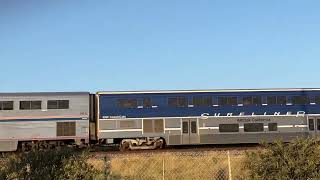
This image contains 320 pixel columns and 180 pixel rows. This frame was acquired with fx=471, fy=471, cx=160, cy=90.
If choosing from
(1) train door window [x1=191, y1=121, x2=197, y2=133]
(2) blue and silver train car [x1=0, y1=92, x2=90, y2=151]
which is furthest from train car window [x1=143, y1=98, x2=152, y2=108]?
(2) blue and silver train car [x1=0, y1=92, x2=90, y2=151]

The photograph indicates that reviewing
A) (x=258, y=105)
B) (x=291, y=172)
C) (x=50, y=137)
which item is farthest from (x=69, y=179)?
(x=258, y=105)

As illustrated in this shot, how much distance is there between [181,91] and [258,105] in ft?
17.6

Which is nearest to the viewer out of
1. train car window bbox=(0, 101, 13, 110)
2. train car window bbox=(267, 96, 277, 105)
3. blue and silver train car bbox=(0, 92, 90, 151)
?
blue and silver train car bbox=(0, 92, 90, 151)

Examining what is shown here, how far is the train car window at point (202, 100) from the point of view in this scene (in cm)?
3155

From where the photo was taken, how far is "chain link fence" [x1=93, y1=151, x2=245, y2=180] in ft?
59.7

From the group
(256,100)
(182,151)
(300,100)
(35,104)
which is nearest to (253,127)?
(256,100)

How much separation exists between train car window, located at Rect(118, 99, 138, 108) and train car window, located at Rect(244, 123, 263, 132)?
7579 millimetres

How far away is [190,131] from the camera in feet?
102

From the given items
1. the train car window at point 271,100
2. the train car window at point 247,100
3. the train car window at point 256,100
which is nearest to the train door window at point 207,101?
the train car window at point 247,100

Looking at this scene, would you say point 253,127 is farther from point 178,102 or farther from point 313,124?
point 178,102

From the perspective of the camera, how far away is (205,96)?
31688 mm

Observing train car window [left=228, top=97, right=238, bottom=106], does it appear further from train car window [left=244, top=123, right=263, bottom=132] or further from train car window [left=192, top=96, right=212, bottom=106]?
train car window [left=244, top=123, right=263, bottom=132]

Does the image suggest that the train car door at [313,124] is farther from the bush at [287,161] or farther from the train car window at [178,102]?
the bush at [287,161]

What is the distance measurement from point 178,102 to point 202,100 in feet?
5.33
